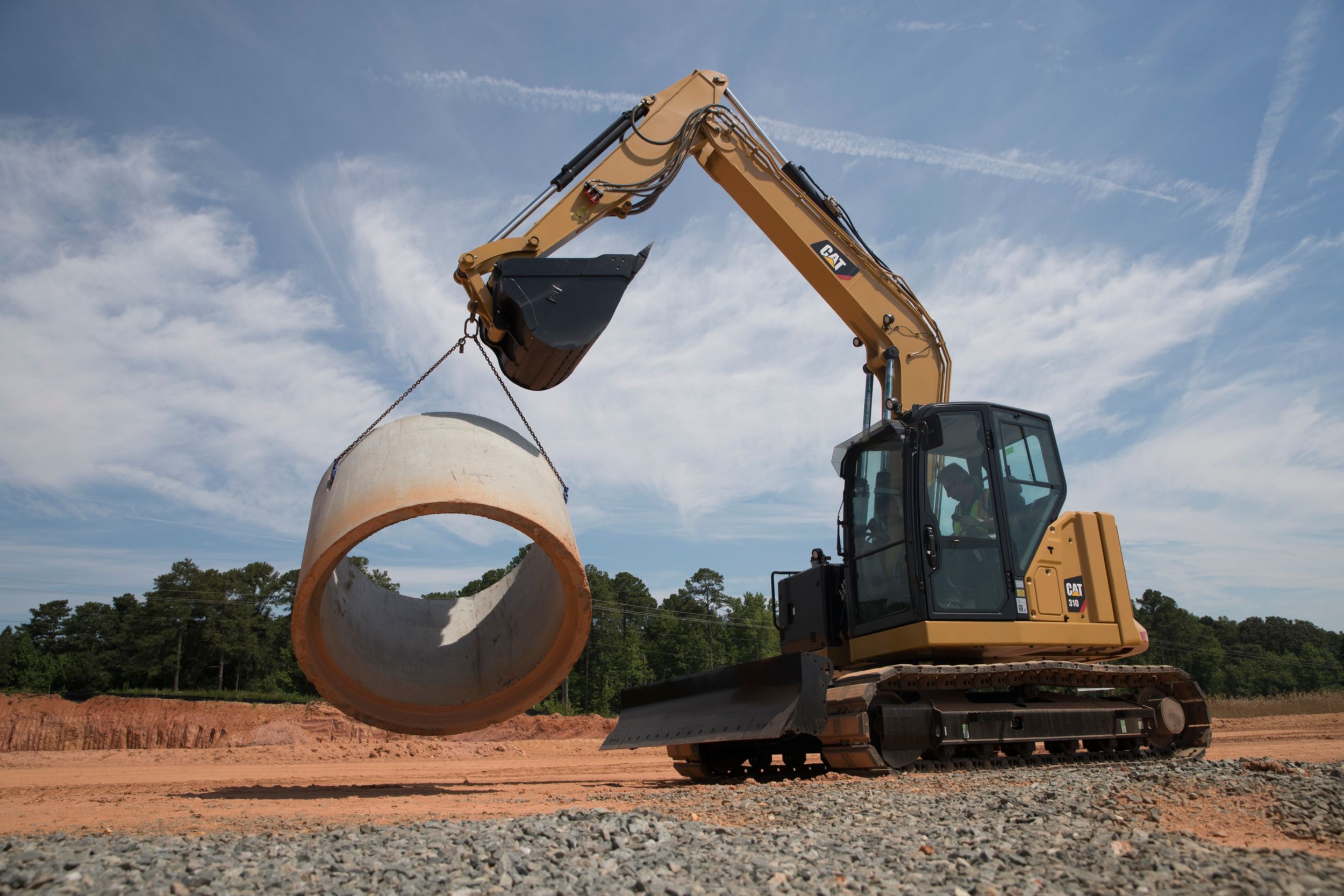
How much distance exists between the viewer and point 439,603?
372 inches

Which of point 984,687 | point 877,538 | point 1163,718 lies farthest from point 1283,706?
point 877,538

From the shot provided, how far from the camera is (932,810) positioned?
15.1 ft

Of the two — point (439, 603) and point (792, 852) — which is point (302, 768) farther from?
point (792, 852)

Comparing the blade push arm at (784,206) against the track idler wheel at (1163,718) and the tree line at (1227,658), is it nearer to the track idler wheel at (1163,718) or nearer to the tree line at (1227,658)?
the track idler wheel at (1163,718)

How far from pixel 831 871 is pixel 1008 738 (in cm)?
450

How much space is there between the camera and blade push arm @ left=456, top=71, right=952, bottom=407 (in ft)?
28.0

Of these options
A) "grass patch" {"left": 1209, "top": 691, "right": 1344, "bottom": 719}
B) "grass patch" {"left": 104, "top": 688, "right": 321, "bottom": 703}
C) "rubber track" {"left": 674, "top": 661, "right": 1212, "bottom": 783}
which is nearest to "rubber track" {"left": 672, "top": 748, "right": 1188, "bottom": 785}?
"rubber track" {"left": 674, "top": 661, "right": 1212, "bottom": 783}

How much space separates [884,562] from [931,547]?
60 centimetres

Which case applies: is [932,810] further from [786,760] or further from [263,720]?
[263,720]

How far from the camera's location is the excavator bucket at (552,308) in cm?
701

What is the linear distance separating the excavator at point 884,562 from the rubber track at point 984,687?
0.03m

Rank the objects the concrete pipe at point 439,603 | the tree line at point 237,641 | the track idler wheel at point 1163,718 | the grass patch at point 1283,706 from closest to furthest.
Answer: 1. the concrete pipe at point 439,603
2. the track idler wheel at point 1163,718
3. the grass patch at point 1283,706
4. the tree line at point 237,641

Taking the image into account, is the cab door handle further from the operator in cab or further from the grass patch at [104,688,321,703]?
the grass patch at [104,688,321,703]

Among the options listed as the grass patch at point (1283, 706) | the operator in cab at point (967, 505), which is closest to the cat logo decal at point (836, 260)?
the operator in cab at point (967, 505)
